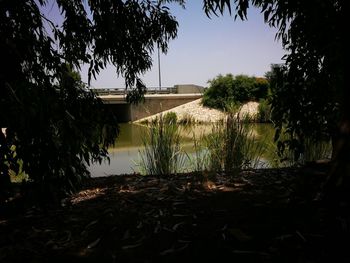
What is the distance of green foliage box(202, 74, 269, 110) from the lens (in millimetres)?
24000

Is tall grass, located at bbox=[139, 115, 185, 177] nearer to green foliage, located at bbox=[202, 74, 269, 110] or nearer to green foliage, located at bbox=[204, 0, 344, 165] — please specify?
green foliage, located at bbox=[204, 0, 344, 165]

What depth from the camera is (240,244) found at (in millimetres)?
1861

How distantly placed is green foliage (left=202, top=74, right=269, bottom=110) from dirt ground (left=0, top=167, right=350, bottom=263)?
21.0 meters

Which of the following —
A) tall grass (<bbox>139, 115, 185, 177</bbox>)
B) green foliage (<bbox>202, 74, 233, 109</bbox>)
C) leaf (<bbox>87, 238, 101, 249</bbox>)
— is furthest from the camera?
green foliage (<bbox>202, 74, 233, 109</bbox>)

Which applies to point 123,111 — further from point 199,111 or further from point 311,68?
point 311,68

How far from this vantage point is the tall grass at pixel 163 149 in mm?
4871

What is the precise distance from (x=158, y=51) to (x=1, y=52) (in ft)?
8.87

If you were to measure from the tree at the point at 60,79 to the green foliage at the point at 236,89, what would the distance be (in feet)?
64.8

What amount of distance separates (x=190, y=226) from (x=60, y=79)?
1.32 meters

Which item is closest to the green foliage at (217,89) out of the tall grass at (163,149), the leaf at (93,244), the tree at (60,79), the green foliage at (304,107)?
the tall grass at (163,149)

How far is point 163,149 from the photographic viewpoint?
16.1 ft

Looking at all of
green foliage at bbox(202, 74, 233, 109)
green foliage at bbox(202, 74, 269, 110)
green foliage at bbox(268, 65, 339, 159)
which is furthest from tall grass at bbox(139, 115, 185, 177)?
green foliage at bbox(202, 74, 233, 109)

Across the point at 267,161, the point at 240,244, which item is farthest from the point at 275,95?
the point at 267,161

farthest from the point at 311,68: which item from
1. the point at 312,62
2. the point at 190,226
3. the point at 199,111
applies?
the point at 199,111
